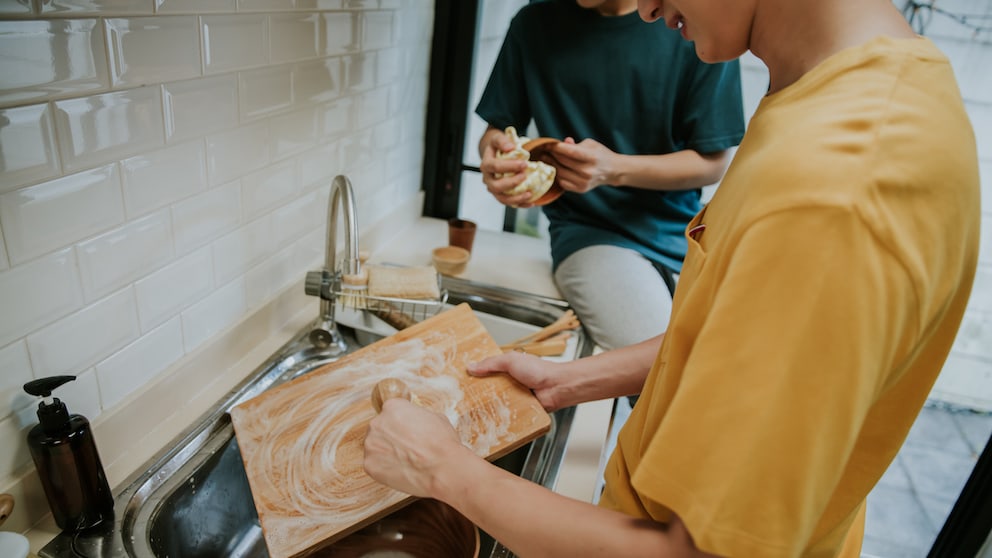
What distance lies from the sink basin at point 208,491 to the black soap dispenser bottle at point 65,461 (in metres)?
0.04

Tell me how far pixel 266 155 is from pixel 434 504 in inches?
25.2

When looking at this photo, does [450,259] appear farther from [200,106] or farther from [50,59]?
[50,59]

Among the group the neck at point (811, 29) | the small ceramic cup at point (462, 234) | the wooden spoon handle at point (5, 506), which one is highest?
the neck at point (811, 29)

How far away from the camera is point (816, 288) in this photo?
394mm

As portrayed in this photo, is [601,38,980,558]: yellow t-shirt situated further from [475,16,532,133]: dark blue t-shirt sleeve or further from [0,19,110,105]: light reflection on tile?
[475,16,532,133]: dark blue t-shirt sleeve

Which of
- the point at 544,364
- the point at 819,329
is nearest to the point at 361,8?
the point at 544,364

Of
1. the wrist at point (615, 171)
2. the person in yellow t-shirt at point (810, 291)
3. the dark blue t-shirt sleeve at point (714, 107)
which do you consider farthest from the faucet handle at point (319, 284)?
the dark blue t-shirt sleeve at point (714, 107)

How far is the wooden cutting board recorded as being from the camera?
741 mm

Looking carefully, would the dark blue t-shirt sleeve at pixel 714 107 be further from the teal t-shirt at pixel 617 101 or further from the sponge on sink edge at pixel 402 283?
the sponge on sink edge at pixel 402 283

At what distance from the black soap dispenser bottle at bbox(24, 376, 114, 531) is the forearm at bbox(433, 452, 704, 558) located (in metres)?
0.41

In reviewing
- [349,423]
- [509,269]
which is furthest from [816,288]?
[509,269]

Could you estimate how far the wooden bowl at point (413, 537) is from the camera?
32.8 inches

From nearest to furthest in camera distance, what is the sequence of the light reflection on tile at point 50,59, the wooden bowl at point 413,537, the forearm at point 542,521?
1. the forearm at point 542,521
2. the light reflection on tile at point 50,59
3. the wooden bowl at point 413,537

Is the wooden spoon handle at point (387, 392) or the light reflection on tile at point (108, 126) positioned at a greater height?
the light reflection on tile at point (108, 126)
